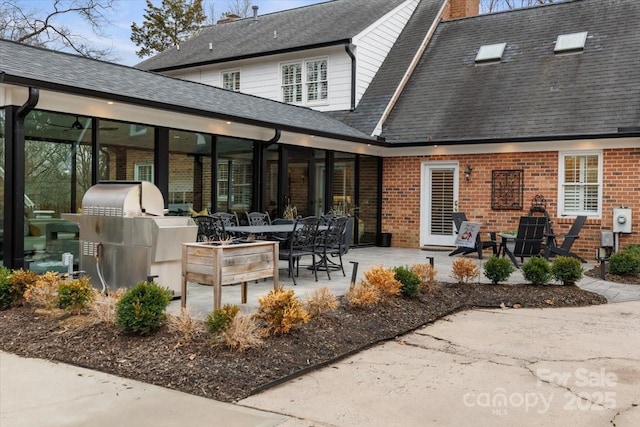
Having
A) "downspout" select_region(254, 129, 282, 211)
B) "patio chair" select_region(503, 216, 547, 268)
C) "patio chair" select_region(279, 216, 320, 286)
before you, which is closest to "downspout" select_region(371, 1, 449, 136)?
"downspout" select_region(254, 129, 282, 211)

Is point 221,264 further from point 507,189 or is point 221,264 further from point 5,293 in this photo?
point 507,189

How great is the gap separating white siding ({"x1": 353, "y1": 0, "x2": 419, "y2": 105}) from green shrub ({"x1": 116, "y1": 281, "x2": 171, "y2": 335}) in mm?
11331

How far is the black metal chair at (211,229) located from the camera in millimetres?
7923

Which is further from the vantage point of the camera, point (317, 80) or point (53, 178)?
point (317, 80)

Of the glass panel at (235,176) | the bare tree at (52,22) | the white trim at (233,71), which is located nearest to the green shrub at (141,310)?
the glass panel at (235,176)

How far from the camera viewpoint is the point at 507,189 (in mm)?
12602

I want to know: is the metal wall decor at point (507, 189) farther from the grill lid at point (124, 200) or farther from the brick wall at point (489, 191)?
the grill lid at point (124, 200)

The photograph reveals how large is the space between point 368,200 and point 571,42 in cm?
639

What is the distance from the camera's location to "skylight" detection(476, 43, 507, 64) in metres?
14.7

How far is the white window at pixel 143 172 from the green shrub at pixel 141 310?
15.1 feet

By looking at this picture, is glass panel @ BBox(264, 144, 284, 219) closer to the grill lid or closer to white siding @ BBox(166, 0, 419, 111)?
white siding @ BBox(166, 0, 419, 111)

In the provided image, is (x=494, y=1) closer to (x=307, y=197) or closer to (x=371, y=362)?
(x=307, y=197)

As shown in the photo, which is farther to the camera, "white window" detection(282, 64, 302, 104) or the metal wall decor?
"white window" detection(282, 64, 302, 104)

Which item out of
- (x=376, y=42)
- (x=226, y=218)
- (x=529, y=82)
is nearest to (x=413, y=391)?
(x=226, y=218)
